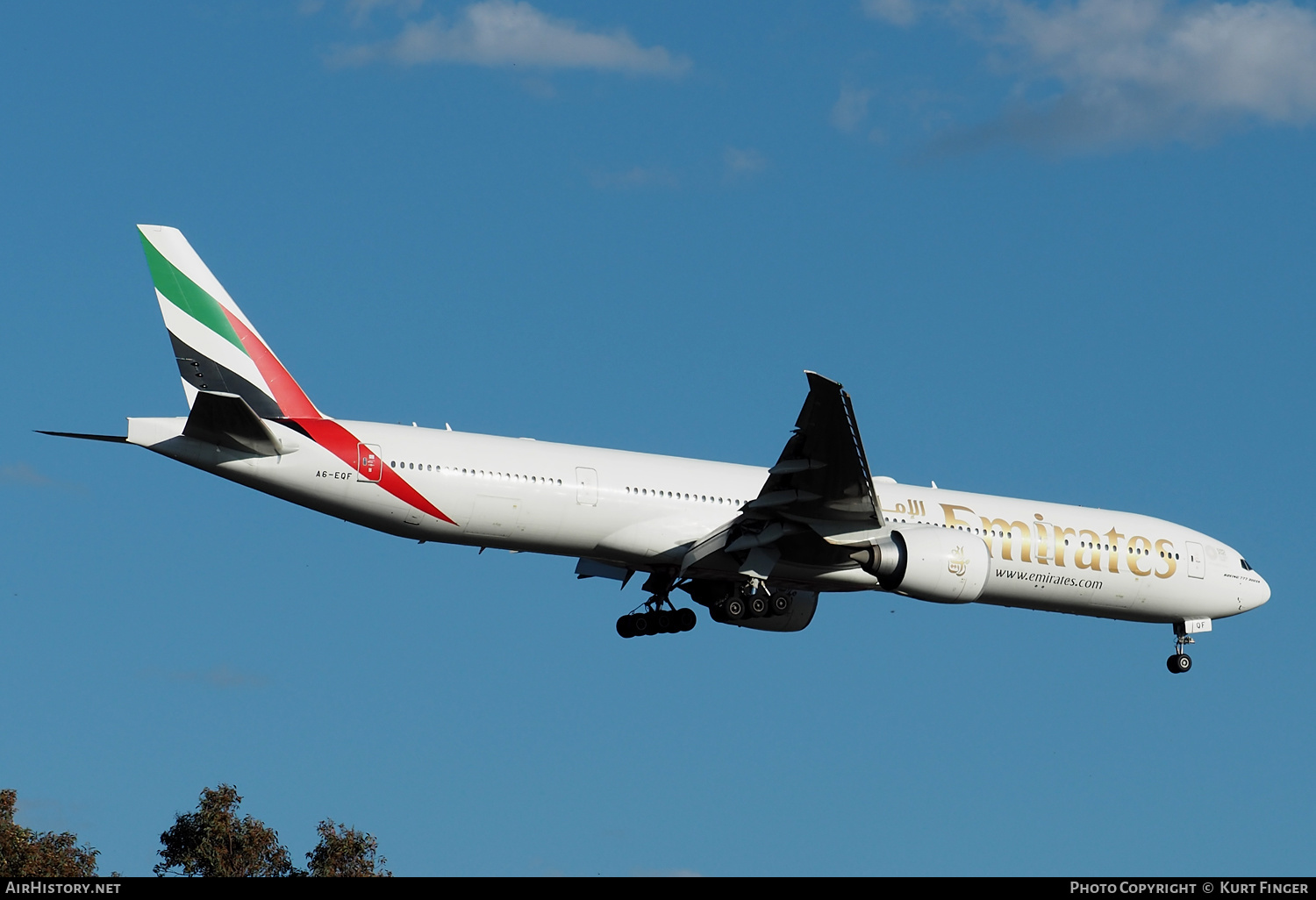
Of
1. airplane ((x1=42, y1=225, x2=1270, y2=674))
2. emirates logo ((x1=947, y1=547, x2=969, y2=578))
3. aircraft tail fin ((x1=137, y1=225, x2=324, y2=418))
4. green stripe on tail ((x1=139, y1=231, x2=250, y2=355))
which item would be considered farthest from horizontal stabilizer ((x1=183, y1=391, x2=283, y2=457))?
emirates logo ((x1=947, y1=547, x2=969, y2=578))

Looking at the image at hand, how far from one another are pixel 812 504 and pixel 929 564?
106 inches

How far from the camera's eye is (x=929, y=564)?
30203mm

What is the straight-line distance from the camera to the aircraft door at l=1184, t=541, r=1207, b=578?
35938 mm

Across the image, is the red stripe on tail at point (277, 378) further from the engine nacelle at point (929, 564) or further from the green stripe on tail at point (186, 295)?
the engine nacelle at point (929, 564)

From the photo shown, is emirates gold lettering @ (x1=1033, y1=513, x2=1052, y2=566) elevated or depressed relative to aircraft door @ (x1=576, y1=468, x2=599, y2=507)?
elevated

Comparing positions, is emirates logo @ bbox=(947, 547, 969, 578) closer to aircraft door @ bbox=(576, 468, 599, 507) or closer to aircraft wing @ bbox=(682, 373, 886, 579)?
aircraft wing @ bbox=(682, 373, 886, 579)

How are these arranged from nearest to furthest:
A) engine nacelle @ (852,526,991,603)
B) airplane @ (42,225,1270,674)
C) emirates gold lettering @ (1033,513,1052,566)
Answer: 1. airplane @ (42,225,1270,674)
2. engine nacelle @ (852,526,991,603)
3. emirates gold lettering @ (1033,513,1052,566)

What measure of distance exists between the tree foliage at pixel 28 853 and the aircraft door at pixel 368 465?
9.41 meters

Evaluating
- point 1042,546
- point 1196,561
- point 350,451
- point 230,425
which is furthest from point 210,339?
point 1196,561

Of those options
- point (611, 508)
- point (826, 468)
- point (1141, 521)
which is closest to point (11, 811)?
point (611, 508)

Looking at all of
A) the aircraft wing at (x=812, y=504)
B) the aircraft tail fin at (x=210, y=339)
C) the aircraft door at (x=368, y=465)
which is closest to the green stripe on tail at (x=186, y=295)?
the aircraft tail fin at (x=210, y=339)

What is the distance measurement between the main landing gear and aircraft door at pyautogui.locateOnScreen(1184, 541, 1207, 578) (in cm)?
1159
